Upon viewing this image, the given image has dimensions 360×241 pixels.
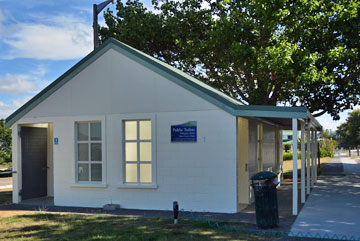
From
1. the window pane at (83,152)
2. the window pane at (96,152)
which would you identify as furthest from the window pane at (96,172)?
the window pane at (83,152)

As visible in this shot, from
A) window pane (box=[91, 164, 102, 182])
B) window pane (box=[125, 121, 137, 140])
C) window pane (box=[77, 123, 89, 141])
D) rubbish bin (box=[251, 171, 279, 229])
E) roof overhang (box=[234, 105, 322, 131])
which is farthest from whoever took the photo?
window pane (box=[77, 123, 89, 141])

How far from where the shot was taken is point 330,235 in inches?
304

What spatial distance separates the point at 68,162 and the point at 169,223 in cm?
481

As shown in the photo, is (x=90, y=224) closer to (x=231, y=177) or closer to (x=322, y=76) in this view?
(x=231, y=177)

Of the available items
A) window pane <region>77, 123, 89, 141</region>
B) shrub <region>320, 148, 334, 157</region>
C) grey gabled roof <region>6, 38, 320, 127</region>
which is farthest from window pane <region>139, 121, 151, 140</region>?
shrub <region>320, 148, 334, 157</region>

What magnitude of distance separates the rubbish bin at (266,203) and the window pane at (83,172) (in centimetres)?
585

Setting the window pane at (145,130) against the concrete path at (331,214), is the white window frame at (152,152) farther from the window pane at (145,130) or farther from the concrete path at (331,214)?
the concrete path at (331,214)

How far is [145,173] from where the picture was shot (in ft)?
38.0

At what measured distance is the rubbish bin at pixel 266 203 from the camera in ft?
27.8

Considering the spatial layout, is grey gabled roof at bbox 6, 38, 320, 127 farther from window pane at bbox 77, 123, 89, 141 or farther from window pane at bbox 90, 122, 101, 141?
window pane at bbox 90, 122, 101, 141

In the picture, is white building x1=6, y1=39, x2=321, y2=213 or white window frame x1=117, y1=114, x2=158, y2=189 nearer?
white building x1=6, y1=39, x2=321, y2=213

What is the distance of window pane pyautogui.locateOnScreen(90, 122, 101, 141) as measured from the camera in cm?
1221

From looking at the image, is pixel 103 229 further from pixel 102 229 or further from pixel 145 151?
pixel 145 151

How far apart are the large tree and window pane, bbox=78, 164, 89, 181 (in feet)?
28.0
